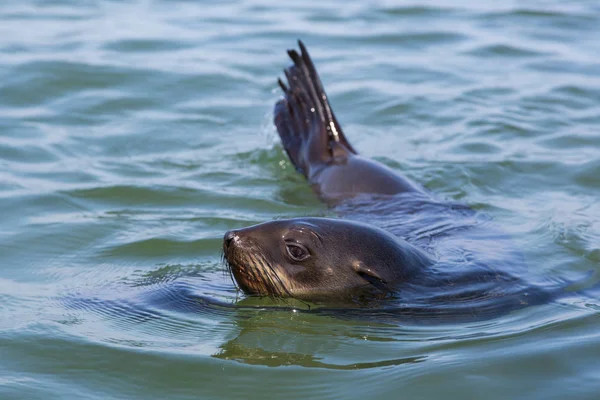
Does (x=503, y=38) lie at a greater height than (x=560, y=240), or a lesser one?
greater

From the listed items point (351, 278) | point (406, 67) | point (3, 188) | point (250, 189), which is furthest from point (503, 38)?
point (351, 278)

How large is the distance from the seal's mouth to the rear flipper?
2.66m

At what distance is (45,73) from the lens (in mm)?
10758

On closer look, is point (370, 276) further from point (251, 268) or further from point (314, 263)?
point (251, 268)

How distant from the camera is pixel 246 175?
26.7ft

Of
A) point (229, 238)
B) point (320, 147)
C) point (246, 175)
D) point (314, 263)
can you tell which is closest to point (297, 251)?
point (314, 263)

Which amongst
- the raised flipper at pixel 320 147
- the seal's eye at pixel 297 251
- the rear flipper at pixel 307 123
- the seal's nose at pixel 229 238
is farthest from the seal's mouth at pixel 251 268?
the rear flipper at pixel 307 123

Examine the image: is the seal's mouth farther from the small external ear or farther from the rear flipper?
the rear flipper

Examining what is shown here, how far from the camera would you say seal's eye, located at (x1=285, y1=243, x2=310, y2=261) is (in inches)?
205

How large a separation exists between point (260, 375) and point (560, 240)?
2.91 meters

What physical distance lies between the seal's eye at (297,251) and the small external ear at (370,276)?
0.25 metres

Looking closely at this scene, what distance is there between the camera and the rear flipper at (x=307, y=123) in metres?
7.89

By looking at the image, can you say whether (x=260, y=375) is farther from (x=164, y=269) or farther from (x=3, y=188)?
(x=3, y=188)

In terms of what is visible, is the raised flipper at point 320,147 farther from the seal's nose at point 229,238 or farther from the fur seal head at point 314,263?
the seal's nose at point 229,238
